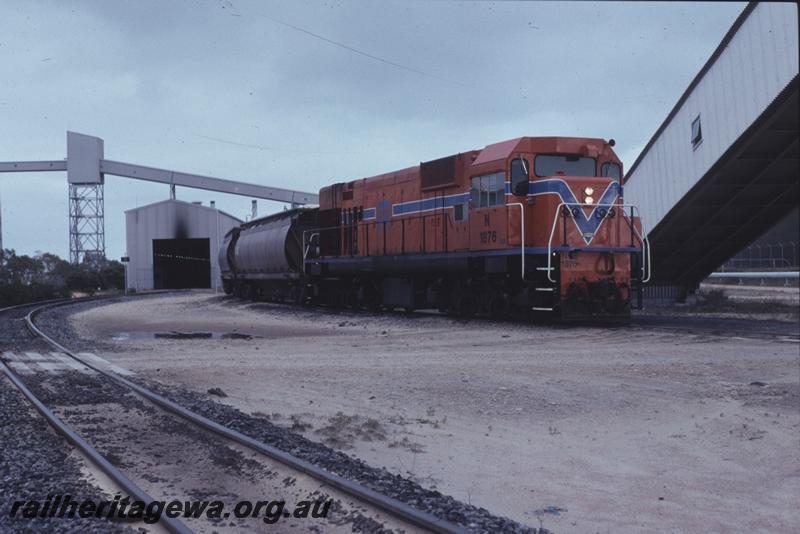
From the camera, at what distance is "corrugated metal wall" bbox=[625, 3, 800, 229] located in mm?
18375

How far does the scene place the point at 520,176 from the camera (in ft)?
56.5

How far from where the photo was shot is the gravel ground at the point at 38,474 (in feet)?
15.6

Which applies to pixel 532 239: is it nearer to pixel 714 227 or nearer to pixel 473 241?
pixel 473 241

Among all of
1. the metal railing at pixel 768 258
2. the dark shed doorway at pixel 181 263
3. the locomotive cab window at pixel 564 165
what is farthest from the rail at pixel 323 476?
the dark shed doorway at pixel 181 263

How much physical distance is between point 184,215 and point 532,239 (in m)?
46.7

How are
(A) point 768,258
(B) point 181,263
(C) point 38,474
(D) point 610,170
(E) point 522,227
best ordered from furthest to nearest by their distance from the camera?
(B) point 181,263, (A) point 768,258, (D) point 610,170, (E) point 522,227, (C) point 38,474

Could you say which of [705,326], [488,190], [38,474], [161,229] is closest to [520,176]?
[488,190]

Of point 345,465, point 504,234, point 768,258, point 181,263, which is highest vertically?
point 181,263

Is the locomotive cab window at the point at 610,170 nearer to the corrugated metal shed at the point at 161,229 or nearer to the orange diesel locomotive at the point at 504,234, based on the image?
the orange diesel locomotive at the point at 504,234

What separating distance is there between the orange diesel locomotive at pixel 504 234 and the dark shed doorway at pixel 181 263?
38.6 m

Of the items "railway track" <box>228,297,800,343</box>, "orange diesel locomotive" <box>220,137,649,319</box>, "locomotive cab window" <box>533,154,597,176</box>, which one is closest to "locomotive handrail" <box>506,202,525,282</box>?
"orange diesel locomotive" <box>220,137,649,319</box>

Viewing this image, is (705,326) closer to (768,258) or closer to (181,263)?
(768,258)

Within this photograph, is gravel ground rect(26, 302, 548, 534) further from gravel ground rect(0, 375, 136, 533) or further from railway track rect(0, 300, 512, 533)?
gravel ground rect(0, 375, 136, 533)

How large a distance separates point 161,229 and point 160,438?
178 ft
